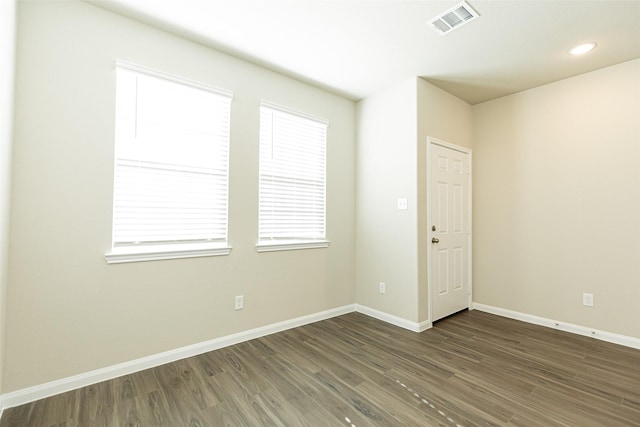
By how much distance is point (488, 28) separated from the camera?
2.33 metres

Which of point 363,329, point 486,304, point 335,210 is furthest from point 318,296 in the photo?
point 486,304

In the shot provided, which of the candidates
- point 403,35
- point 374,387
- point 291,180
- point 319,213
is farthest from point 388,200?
point 374,387

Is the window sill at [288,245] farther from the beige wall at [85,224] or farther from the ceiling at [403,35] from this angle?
the ceiling at [403,35]

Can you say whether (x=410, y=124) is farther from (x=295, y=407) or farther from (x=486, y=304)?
(x=295, y=407)

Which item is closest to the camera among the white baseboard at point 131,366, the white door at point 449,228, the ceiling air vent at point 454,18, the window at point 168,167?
the white baseboard at point 131,366

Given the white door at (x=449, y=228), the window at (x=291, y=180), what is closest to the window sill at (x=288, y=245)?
the window at (x=291, y=180)

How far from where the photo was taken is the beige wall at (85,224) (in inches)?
74.7

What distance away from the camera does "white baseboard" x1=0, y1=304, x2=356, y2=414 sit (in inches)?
73.9

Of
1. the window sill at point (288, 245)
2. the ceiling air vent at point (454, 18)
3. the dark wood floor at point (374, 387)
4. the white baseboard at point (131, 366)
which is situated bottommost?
the dark wood floor at point (374, 387)

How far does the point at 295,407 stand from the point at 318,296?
160 cm

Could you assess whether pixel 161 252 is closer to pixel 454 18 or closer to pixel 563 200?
pixel 454 18

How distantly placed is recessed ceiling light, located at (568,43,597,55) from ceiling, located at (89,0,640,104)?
6 centimetres

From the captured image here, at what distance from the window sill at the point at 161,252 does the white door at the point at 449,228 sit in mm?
2329

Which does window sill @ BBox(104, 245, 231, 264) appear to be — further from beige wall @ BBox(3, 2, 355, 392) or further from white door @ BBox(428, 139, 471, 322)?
white door @ BBox(428, 139, 471, 322)
